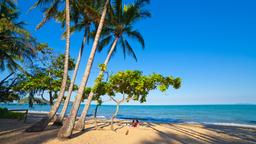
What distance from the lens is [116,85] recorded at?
13.3 metres

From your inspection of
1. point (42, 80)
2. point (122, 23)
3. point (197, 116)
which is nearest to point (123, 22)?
Answer: point (122, 23)

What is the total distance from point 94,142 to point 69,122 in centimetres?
141

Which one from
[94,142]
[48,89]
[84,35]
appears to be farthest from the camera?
[48,89]

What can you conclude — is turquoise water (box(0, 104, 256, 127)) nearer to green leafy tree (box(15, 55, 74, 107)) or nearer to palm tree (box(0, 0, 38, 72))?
green leafy tree (box(15, 55, 74, 107))

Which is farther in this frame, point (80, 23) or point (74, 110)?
point (80, 23)

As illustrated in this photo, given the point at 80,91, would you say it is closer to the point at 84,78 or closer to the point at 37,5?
the point at 84,78

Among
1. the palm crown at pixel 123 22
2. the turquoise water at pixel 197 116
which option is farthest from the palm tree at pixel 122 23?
the turquoise water at pixel 197 116

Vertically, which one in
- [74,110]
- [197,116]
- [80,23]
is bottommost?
[74,110]

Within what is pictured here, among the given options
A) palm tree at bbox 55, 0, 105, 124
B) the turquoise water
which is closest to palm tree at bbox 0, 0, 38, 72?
palm tree at bbox 55, 0, 105, 124

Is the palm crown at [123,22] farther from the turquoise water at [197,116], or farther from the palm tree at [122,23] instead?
the turquoise water at [197,116]

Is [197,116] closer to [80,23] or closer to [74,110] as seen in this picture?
[80,23]

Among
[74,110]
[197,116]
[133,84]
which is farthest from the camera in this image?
[197,116]

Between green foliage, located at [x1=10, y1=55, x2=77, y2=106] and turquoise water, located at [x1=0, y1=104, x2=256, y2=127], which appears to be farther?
turquoise water, located at [x1=0, y1=104, x2=256, y2=127]

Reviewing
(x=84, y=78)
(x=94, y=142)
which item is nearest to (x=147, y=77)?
(x=84, y=78)
